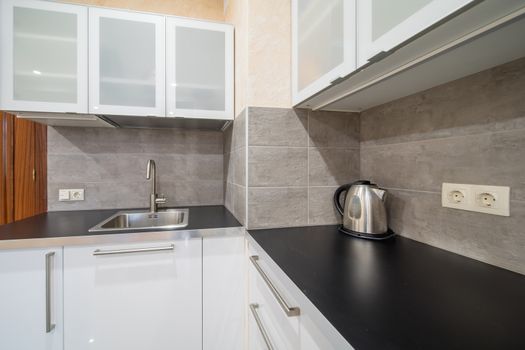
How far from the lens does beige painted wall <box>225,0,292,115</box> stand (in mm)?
1145

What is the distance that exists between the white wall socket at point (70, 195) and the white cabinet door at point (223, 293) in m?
1.09

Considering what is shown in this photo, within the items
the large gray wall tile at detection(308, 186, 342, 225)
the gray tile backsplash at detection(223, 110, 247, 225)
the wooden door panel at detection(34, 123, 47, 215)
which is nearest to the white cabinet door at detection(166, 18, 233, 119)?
the gray tile backsplash at detection(223, 110, 247, 225)

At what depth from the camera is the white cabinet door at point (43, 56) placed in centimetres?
118

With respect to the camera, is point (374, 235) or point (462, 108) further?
point (374, 235)

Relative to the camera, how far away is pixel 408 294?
0.56 meters

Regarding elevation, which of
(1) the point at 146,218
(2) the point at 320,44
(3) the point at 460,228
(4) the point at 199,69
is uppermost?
(4) the point at 199,69

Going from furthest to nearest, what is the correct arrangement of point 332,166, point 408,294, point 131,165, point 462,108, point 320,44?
point 131,165 → point 332,166 → point 320,44 → point 462,108 → point 408,294

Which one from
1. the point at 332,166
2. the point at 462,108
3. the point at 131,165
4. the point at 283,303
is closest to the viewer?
the point at 283,303

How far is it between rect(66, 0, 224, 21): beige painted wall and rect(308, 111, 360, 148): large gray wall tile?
4.16 feet

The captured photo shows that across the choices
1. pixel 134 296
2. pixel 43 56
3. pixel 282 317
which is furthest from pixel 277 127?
pixel 43 56

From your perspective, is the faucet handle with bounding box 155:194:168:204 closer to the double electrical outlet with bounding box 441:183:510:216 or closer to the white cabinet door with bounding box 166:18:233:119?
the white cabinet door with bounding box 166:18:233:119

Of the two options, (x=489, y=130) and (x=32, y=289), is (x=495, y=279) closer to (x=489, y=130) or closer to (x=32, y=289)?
(x=489, y=130)

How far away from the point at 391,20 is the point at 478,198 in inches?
24.2

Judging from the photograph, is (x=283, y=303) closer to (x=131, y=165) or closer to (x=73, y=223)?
(x=73, y=223)
